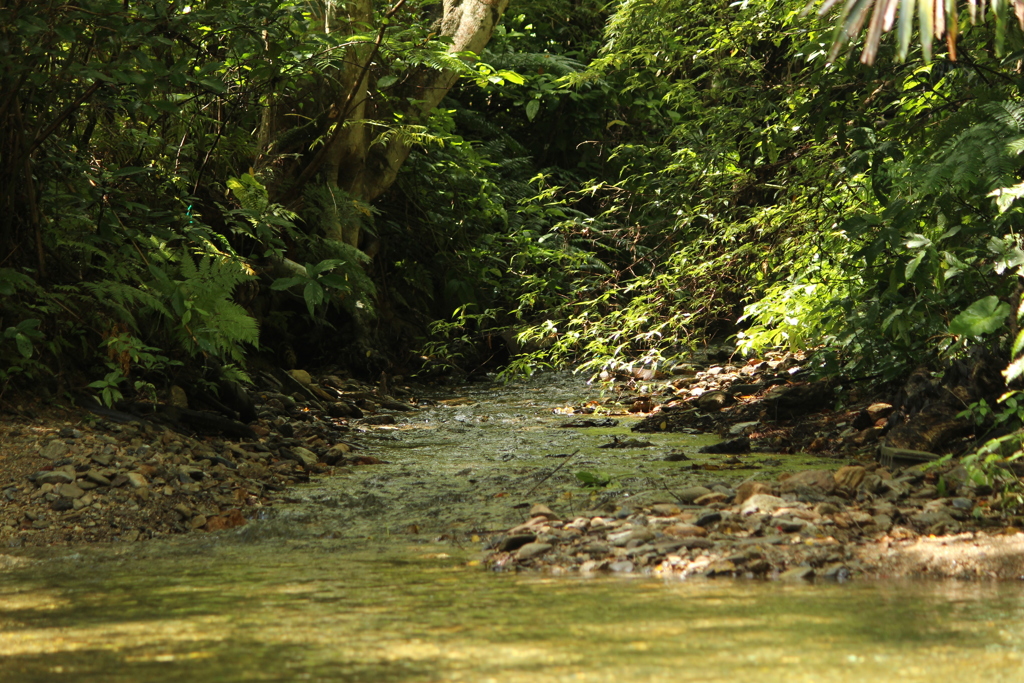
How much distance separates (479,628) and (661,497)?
5.51 ft

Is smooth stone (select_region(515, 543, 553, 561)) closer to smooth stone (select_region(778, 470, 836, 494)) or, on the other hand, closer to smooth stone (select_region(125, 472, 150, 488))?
smooth stone (select_region(778, 470, 836, 494))

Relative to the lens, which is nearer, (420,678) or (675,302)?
(420,678)

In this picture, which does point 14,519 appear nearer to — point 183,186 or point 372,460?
point 372,460

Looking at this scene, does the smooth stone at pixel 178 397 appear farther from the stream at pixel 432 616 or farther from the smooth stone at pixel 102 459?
the stream at pixel 432 616

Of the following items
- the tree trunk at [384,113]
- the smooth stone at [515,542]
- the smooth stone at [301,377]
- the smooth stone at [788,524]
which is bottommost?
the smooth stone at [301,377]

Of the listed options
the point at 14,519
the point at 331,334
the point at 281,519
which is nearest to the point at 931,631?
the point at 281,519

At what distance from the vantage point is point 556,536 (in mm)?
2951

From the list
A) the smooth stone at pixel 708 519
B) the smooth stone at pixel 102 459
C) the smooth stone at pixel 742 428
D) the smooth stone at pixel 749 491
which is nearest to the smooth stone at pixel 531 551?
the smooth stone at pixel 708 519

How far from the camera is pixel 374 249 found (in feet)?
30.3

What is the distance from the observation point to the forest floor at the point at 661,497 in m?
2.68

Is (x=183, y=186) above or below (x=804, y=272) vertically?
above

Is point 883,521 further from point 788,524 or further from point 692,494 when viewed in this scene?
point 692,494

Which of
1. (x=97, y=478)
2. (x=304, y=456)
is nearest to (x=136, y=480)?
(x=97, y=478)

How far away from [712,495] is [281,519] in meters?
1.63
